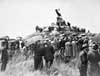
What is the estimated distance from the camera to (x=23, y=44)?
1021 inches

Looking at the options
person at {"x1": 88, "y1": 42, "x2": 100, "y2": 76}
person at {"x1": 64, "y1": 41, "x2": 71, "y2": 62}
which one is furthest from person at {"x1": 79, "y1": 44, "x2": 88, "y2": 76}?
person at {"x1": 64, "y1": 41, "x2": 71, "y2": 62}

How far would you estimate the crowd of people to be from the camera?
1606 cm

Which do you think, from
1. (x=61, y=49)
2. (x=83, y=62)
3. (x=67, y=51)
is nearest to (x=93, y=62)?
(x=83, y=62)

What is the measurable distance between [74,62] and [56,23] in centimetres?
1106

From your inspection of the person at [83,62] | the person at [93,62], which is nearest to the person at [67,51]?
the person at [83,62]

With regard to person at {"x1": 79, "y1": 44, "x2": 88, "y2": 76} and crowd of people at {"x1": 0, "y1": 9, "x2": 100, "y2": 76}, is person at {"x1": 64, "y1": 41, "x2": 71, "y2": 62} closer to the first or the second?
crowd of people at {"x1": 0, "y1": 9, "x2": 100, "y2": 76}

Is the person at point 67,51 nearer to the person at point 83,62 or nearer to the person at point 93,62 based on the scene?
the person at point 83,62

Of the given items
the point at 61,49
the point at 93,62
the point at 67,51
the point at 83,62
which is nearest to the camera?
the point at 93,62

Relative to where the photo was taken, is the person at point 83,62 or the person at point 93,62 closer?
the person at point 93,62

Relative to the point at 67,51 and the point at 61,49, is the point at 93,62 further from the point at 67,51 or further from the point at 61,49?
the point at 61,49

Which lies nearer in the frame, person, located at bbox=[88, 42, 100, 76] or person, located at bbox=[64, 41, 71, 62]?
person, located at bbox=[88, 42, 100, 76]

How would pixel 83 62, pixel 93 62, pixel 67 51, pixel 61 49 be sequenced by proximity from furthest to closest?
pixel 61 49, pixel 67 51, pixel 83 62, pixel 93 62

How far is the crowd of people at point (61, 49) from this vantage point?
1606 centimetres

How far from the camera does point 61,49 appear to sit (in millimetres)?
22109
